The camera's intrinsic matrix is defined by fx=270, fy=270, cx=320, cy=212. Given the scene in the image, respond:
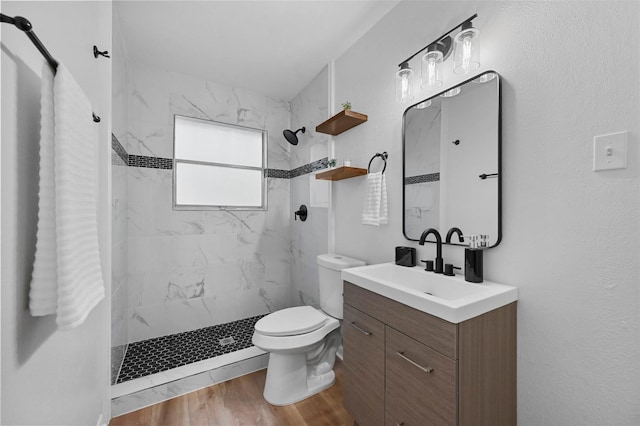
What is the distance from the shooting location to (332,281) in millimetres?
1963

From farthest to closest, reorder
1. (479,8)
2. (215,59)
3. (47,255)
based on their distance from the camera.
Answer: (215,59) < (479,8) < (47,255)

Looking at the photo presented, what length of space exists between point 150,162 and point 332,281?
1.87 meters

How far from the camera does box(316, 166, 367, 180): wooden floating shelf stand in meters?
1.89

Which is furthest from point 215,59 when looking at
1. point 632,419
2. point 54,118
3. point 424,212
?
point 632,419

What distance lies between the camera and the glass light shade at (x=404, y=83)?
60.0 inches

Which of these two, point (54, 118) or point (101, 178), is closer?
point (54, 118)

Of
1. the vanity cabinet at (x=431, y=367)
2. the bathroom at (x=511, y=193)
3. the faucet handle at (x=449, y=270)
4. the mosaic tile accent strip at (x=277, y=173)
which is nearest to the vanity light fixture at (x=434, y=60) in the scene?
the bathroom at (x=511, y=193)

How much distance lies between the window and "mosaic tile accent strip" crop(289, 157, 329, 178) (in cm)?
35

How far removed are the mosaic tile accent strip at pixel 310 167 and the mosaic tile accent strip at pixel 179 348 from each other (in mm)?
1607

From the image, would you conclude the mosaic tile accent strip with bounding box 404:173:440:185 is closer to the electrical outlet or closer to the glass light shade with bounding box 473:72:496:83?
the glass light shade with bounding box 473:72:496:83

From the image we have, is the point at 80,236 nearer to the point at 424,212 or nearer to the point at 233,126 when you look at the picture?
the point at 424,212

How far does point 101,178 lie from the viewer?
55.6 inches

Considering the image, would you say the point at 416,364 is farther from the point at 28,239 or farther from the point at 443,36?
the point at 443,36

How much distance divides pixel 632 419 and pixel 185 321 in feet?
9.14
